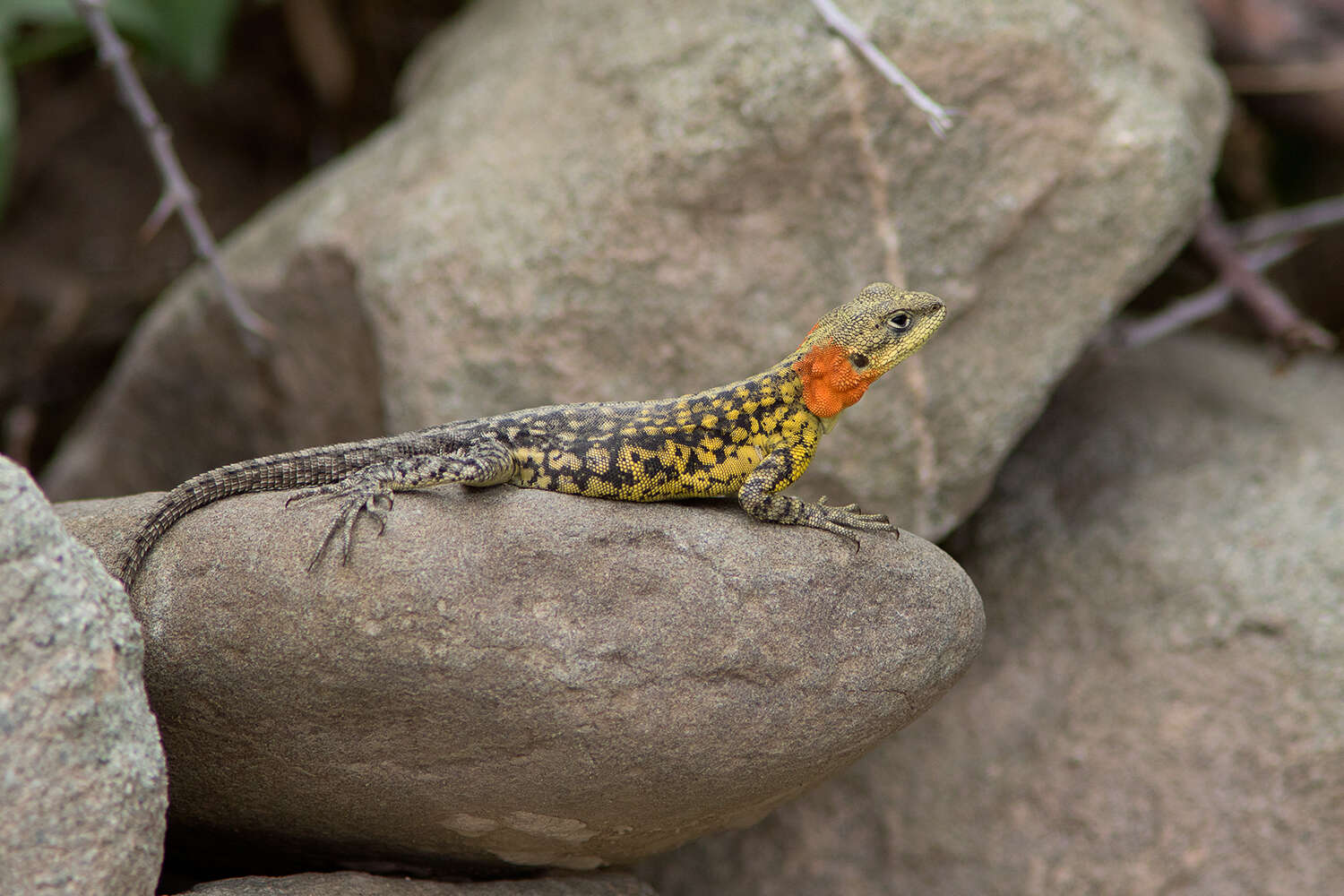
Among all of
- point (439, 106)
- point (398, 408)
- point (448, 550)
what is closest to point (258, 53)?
point (439, 106)

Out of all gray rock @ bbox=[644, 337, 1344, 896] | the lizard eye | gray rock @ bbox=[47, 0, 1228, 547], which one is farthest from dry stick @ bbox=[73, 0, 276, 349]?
gray rock @ bbox=[644, 337, 1344, 896]

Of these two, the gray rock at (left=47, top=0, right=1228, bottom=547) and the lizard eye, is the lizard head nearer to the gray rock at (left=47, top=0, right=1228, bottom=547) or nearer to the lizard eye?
the lizard eye

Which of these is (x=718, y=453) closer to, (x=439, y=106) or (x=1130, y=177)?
(x=1130, y=177)

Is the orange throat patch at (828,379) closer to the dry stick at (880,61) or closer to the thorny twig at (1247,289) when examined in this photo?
the dry stick at (880,61)

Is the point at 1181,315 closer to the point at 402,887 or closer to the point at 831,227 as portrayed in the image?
the point at 831,227

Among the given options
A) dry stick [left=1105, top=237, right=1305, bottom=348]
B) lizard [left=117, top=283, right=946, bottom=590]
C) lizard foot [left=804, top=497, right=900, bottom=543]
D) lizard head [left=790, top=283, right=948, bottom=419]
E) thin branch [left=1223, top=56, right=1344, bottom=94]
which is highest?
thin branch [left=1223, top=56, right=1344, bottom=94]

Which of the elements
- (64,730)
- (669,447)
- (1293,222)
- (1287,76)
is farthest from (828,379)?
(1287,76)

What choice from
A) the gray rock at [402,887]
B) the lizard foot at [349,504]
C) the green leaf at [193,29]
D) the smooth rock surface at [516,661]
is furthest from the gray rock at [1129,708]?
the green leaf at [193,29]
